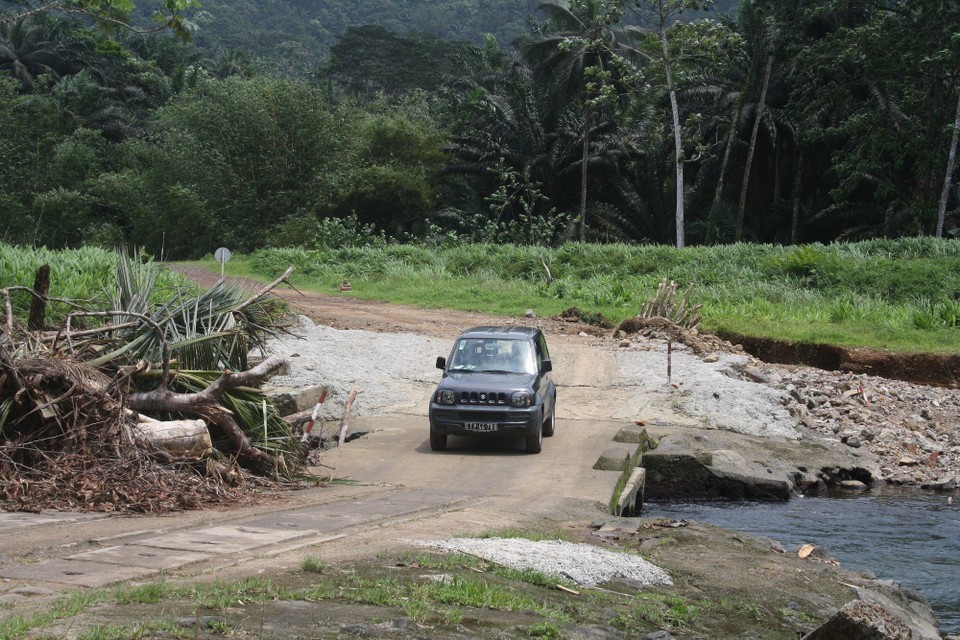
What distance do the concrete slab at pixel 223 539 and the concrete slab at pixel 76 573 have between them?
0.89m

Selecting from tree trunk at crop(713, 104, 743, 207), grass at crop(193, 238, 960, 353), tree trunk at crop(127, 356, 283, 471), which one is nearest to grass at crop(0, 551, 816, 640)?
tree trunk at crop(127, 356, 283, 471)

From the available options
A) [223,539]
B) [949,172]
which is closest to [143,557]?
[223,539]

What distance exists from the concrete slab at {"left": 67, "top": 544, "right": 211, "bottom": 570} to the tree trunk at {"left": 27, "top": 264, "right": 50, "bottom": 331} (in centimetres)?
540

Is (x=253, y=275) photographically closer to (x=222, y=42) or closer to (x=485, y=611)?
(x=485, y=611)

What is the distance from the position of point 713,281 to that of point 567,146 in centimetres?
1929

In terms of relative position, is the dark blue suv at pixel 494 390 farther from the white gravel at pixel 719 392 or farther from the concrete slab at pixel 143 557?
the concrete slab at pixel 143 557

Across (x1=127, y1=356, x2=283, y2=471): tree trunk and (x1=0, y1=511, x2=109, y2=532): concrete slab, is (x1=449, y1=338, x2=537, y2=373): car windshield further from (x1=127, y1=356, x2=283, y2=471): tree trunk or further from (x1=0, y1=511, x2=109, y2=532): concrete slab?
(x1=0, y1=511, x2=109, y2=532): concrete slab

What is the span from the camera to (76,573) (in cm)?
727

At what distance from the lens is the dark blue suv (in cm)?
1518

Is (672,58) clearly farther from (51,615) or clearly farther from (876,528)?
(51,615)

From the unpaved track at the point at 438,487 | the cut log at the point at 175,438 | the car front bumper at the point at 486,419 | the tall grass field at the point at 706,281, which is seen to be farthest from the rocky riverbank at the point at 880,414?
the cut log at the point at 175,438

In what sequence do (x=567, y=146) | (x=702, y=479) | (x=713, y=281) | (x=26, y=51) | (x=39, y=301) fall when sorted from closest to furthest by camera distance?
(x=39, y=301), (x=702, y=479), (x=713, y=281), (x=567, y=146), (x=26, y=51)

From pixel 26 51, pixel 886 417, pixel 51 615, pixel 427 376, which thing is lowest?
pixel 886 417

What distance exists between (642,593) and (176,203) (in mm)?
49842
